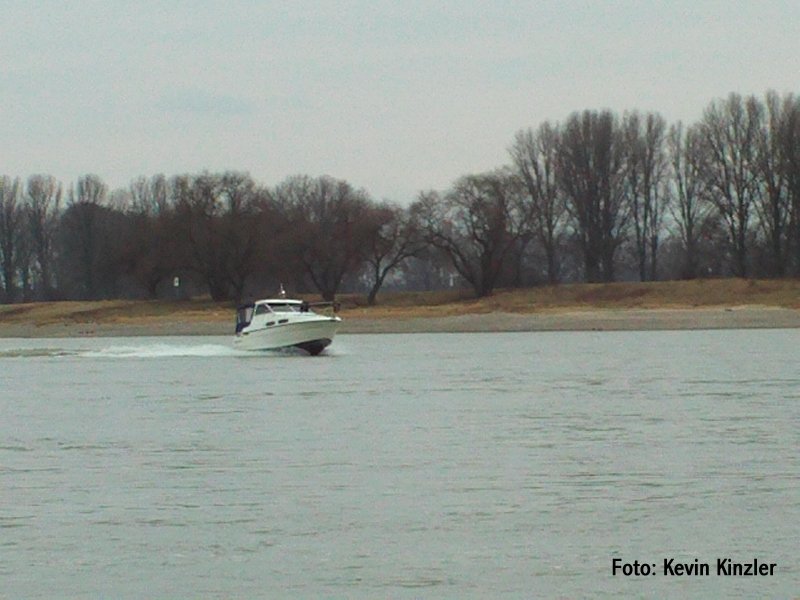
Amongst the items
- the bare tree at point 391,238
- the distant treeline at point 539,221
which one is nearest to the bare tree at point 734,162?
the distant treeline at point 539,221

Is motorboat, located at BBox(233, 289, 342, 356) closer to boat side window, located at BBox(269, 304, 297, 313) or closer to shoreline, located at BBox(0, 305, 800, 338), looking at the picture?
boat side window, located at BBox(269, 304, 297, 313)

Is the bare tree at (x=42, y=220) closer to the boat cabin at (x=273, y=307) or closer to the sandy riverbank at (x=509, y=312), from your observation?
the sandy riverbank at (x=509, y=312)

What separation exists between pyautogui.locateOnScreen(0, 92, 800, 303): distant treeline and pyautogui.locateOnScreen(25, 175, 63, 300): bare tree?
2361cm

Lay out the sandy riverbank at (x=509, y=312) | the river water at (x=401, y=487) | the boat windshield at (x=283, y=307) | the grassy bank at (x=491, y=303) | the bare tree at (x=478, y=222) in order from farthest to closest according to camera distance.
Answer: the bare tree at (x=478, y=222) → the grassy bank at (x=491, y=303) → the sandy riverbank at (x=509, y=312) → the boat windshield at (x=283, y=307) → the river water at (x=401, y=487)

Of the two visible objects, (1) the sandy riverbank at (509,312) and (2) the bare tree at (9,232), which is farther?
(2) the bare tree at (9,232)

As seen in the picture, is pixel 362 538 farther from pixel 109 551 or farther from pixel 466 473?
pixel 466 473

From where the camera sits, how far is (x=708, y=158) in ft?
404

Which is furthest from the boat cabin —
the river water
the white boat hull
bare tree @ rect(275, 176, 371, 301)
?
bare tree @ rect(275, 176, 371, 301)

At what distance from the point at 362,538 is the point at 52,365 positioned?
4838cm

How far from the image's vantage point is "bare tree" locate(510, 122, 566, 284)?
13125cm

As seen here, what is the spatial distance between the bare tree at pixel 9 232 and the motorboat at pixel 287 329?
94.2 metres

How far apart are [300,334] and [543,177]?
231 feet

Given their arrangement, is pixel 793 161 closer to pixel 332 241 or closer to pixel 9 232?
pixel 332 241

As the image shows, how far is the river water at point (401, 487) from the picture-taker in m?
16.8
